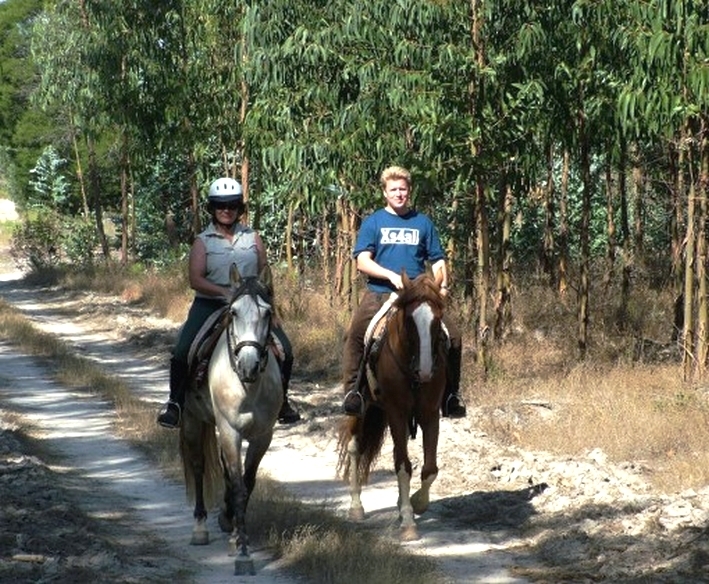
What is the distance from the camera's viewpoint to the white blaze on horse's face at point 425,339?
970cm

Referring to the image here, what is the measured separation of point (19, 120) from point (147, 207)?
21907 millimetres

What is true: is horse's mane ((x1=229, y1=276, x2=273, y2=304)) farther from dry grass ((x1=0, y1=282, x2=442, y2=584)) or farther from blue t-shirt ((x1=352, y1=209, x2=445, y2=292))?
dry grass ((x1=0, y1=282, x2=442, y2=584))

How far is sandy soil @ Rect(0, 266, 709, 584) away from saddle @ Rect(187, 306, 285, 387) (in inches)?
48.8

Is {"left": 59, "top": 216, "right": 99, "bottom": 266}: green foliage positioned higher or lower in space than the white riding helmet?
lower

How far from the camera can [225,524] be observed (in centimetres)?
988

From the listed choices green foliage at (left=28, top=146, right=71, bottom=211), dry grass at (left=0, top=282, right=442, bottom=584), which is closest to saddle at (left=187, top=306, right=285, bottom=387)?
dry grass at (left=0, top=282, right=442, bottom=584)

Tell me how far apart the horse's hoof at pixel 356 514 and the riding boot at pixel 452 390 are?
3.31 ft

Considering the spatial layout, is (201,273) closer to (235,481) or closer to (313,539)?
(235,481)

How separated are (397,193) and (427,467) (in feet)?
6.82

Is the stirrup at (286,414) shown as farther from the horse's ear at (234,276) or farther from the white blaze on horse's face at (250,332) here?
the horse's ear at (234,276)

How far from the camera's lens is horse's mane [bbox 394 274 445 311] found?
32.1 ft

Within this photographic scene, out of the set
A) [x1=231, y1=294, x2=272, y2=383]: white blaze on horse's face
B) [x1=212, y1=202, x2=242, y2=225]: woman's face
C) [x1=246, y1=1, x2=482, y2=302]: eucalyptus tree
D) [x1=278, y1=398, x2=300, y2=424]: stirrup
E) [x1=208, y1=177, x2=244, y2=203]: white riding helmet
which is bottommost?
[x1=278, y1=398, x2=300, y2=424]: stirrup

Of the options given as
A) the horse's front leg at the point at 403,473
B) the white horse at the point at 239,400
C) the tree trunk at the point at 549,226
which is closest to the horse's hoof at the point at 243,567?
the white horse at the point at 239,400

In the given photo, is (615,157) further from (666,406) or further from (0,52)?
(0,52)
